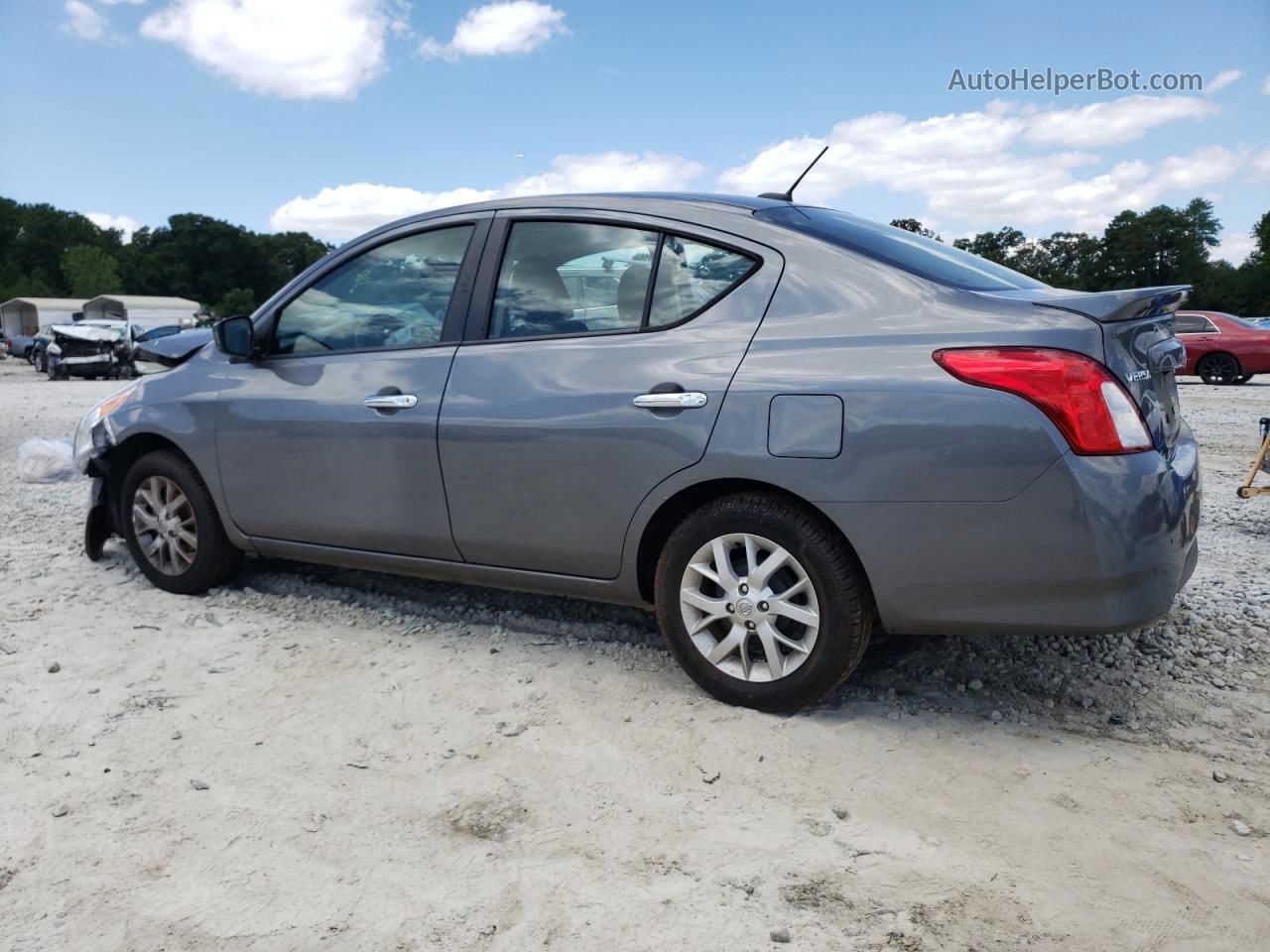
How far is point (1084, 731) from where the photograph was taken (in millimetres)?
3371

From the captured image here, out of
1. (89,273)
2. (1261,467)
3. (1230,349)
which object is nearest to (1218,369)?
(1230,349)

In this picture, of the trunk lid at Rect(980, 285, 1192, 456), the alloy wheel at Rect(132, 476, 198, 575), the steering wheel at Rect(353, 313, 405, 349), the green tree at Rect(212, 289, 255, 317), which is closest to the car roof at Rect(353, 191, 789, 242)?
the steering wheel at Rect(353, 313, 405, 349)

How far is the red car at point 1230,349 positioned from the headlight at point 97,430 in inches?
731

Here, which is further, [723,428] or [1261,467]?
[1261,467]

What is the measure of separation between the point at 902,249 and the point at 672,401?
0.99 meters

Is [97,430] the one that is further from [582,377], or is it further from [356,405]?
[582,377]

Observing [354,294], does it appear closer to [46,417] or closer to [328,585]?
[328,585]

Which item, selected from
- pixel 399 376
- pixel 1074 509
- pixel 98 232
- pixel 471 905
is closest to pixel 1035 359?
pixel 1074 509

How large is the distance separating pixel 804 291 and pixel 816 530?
787 millimetres

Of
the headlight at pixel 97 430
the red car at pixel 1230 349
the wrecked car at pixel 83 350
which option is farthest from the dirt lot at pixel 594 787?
the wrecked car at pixel 83 350

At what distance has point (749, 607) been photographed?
134 inches

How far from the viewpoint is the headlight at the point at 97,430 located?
16.8 feet

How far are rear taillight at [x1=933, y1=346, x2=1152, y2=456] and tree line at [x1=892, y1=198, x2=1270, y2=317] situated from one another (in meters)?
75.1

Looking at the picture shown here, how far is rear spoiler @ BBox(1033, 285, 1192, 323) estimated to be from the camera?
3002 millimetres
